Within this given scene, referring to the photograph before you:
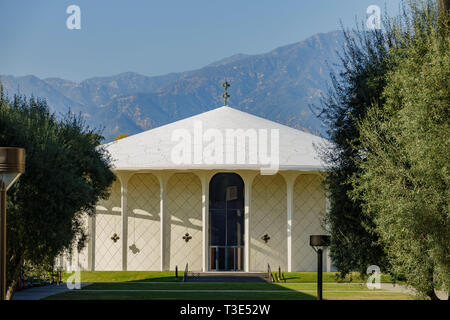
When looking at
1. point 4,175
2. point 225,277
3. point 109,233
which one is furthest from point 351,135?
point 109,233

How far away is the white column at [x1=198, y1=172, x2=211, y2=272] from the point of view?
117 ft

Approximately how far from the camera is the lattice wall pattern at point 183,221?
36406mm

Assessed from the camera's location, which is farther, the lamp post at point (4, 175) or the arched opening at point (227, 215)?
the arched opening at point (227, 215)

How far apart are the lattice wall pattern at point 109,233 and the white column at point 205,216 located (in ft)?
17.1

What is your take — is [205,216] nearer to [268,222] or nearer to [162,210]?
[162,210]

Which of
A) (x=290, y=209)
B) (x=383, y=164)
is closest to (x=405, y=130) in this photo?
(x=383, y=164)

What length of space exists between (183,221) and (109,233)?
465 centimetres

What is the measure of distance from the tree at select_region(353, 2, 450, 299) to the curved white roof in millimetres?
15889

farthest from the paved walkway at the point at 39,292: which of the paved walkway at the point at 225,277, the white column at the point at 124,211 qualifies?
the white column at the point at 124,211

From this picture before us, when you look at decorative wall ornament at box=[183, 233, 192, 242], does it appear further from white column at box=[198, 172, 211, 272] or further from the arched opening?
the arched opening

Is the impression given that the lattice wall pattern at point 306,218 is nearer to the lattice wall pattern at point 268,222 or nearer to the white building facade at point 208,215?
the white building facade at point 208,215

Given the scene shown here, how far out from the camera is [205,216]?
118 feet

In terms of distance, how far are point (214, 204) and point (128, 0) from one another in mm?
20274
